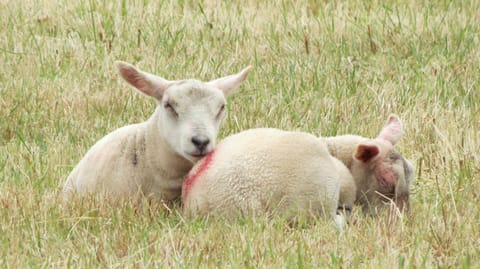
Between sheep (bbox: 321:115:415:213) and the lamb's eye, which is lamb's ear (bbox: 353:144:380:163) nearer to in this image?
sheep (bbox: 321:115:415:213)

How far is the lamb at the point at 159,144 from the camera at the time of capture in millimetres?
5219

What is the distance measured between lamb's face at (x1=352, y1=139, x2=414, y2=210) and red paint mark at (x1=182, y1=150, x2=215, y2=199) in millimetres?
679

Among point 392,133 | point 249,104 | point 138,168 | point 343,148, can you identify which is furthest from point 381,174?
point 249,104

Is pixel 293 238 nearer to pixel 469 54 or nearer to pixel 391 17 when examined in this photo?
pixel 469 54

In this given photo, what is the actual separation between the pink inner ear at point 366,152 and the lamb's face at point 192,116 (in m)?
0.66

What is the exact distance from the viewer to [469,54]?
8266mm

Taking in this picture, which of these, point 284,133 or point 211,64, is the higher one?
point 284,133

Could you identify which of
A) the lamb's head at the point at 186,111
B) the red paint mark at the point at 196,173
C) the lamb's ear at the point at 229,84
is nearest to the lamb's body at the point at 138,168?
the lamb's head at the point at 186,111

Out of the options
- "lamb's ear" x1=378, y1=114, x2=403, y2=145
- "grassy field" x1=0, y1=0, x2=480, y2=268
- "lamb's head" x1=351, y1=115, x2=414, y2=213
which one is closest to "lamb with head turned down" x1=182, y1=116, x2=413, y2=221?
"lamb's head" x1=351, y1=115, x2=414, y2=213

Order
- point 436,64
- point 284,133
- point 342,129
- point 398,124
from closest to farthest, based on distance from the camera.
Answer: point 284,133
point 398,124
point 342,129
point 436,64

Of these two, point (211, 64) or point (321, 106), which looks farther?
point (211, 64)

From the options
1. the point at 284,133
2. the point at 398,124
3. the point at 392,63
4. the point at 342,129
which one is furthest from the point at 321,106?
the point at 284,133

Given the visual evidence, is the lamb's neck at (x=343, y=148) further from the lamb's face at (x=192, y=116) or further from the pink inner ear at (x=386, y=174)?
the lamb's face at (x=192, y=116)

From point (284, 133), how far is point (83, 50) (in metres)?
3.59
